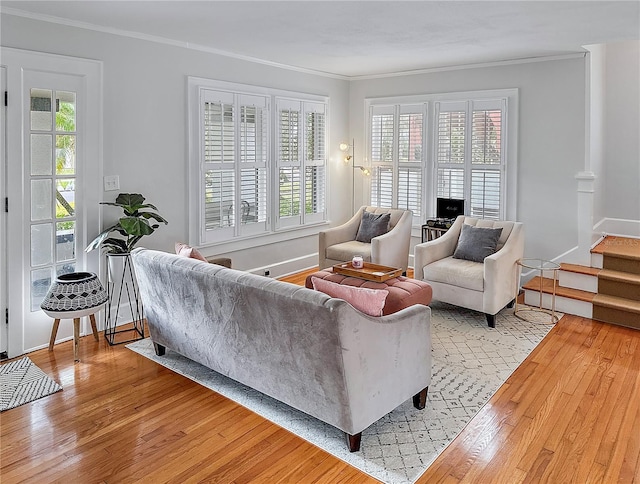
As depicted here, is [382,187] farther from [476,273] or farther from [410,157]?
[476,273]

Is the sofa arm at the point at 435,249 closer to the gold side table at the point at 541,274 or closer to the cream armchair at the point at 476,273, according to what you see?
the cream armchair at the point at 476,273

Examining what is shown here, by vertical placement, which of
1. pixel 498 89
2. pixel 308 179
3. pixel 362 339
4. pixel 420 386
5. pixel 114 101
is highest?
pixel 498 89

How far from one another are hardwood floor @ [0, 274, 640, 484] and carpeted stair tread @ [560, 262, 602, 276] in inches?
54.8

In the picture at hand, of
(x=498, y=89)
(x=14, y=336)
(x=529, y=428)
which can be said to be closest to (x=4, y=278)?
(x=14, y=336)

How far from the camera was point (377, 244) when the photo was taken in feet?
18.1

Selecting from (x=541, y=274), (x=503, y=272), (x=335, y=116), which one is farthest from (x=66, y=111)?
(x=541, y=274)

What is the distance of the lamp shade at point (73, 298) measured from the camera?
12.2 feet

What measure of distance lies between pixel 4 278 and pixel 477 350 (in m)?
3.73

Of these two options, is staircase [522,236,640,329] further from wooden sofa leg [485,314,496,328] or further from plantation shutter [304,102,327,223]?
plantation shutter [304,102,327,223]

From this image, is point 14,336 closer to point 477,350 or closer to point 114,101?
point 114,101

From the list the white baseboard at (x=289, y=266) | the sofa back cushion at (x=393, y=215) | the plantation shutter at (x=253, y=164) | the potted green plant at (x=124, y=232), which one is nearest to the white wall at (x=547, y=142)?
the sofa back cushion at (x=393, y=215)

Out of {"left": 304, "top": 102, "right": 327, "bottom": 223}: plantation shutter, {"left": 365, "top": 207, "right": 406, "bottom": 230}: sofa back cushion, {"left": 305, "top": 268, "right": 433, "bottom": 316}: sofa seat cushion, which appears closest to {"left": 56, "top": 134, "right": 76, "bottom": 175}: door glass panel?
{"left": 305, "top": 268, "right": 433, "bottom": 316}: sofa seat cushion

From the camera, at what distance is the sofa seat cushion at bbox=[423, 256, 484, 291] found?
4.64 m

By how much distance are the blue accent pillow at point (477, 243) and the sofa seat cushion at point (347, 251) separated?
0.97 meters
